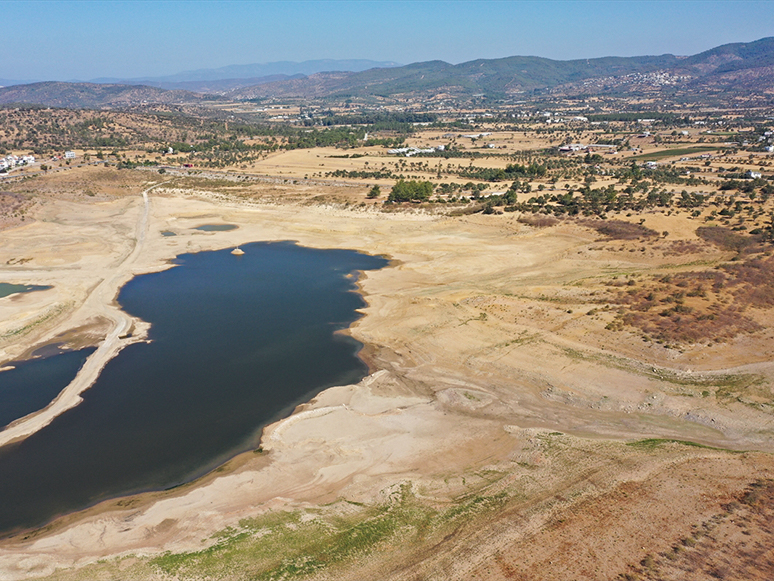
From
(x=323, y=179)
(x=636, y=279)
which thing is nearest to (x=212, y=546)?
(x=636, y=279)

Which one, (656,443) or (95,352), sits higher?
(95,352)

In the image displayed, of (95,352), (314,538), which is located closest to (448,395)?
(314,538)

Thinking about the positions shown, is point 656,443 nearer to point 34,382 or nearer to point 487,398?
point 487,398

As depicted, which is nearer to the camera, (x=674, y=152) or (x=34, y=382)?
(x=34, y=382)

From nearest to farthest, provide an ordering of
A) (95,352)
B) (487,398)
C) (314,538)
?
(314,538)
(487,398)
(95,352)

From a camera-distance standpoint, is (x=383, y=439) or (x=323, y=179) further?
(x=323, y=179)

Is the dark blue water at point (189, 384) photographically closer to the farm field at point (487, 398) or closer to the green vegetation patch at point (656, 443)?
the farm field at point (487, 398)

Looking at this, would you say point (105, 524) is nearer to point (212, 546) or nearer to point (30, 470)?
point (212, 546)

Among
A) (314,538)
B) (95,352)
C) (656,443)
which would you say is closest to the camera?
(314,538)
